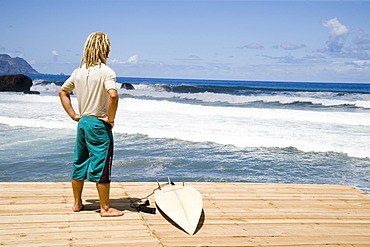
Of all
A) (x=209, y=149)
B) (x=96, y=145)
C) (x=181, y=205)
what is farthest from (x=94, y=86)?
(x=209, y=149)

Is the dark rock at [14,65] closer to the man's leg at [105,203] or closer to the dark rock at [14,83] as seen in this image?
the dark rock at [14,83]

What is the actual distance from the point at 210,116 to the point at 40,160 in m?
9.71

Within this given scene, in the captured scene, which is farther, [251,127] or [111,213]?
[251,127]

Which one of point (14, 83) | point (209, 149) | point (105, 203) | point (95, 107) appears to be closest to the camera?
point (95, 107)

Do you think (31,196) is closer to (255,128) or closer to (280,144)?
(280,144)

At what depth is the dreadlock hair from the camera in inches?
125

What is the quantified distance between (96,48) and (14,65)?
15733 cm

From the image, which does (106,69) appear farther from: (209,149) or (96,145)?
(209,149)

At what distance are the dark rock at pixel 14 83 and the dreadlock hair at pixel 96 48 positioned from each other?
1357 inches


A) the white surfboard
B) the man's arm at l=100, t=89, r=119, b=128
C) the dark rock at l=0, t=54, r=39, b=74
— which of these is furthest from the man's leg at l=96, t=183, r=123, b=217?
the dark rock at l=0, t=54, r=39, b=74

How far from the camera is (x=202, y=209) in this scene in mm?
3832

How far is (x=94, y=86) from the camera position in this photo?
3.20m

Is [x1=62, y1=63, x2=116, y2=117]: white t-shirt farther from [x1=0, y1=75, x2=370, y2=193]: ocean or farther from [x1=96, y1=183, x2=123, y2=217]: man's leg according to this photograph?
[x1=0, y1=75, x2=370, y2=193]: ocean

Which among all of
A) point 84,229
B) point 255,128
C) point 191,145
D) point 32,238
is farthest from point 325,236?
point 255,128
